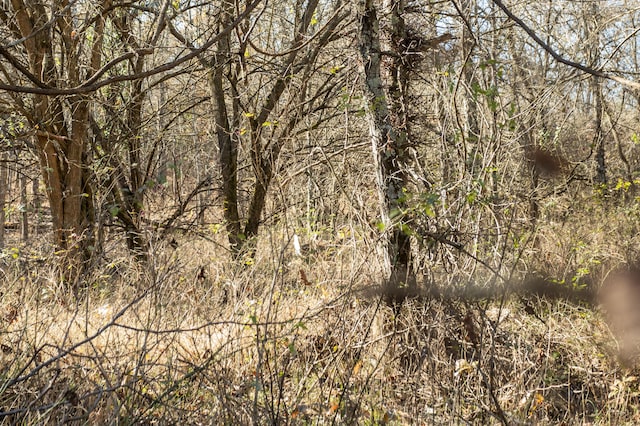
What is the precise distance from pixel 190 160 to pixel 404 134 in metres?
4.97

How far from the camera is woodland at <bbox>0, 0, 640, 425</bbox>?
321cm

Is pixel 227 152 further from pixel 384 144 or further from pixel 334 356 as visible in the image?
pixel 334 356

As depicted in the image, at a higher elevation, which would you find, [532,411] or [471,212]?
[471,212]

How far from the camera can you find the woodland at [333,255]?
3.21 meters

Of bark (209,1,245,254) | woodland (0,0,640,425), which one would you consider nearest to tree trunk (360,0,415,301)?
woodland (0,0,640,425)

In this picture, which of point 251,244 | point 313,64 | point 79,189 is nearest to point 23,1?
point 79,189

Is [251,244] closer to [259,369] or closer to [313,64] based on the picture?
[313,64]

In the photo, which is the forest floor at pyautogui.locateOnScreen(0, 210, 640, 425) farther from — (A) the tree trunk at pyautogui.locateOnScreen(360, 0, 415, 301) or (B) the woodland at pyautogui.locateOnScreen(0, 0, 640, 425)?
(A) the tree trunk at pyautogui.locateOnScreen(360, 0, 415, 301)

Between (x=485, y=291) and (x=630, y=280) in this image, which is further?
(x=485, y=291)

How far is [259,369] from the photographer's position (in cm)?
282

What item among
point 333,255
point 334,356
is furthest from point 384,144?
point 334,356

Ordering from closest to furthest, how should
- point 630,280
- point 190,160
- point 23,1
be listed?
1. point 630,280
2. point 23,1
3. point 190,160

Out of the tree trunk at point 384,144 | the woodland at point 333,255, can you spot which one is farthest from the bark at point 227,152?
the tree trunk at point 384,144

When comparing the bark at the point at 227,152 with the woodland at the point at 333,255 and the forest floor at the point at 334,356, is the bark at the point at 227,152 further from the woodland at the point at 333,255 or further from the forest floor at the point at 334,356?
the forest floor at the point at 334,356
